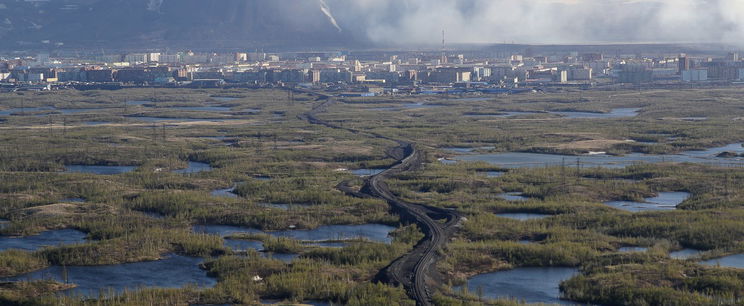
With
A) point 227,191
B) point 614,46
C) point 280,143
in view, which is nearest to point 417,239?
point 227,191

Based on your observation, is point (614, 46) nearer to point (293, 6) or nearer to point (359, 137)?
point (293, 6)

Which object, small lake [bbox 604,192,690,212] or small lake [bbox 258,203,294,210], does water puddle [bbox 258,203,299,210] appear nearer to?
small lake [bbox 258,203,294,210]

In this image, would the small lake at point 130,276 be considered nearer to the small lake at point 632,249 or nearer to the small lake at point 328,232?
the small lake at point 328,232

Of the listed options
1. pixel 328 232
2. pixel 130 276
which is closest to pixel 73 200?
pixel 328 232

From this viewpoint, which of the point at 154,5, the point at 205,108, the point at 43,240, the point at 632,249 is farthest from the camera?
the point at 154,5

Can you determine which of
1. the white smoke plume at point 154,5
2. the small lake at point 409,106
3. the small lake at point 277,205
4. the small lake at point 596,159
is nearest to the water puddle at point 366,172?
the small lake at point 596,159

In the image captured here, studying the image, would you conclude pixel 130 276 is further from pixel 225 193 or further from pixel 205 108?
pixel 205 108
